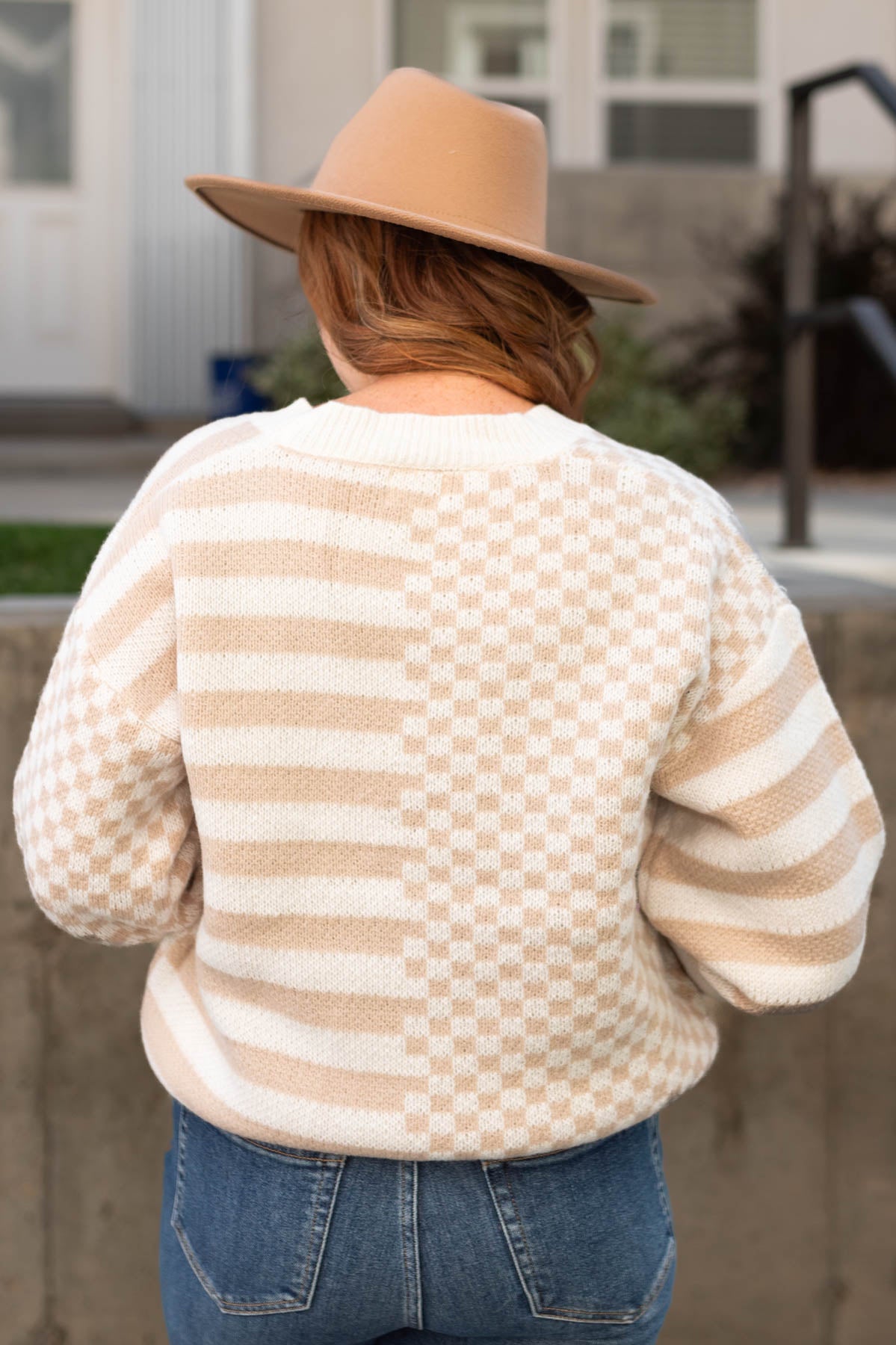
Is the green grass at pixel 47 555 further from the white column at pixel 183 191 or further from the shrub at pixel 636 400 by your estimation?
the white column at pixel 183 191

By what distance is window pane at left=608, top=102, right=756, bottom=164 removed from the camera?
371 inches

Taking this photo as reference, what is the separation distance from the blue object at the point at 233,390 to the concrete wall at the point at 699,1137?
515cm

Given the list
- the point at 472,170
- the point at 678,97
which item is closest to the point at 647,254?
the point at 678,97

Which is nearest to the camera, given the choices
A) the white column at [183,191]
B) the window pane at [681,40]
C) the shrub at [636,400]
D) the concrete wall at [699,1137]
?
the concrete wall at [699,1137]

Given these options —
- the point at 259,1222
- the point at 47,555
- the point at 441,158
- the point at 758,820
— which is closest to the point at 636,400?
the point at 47,555

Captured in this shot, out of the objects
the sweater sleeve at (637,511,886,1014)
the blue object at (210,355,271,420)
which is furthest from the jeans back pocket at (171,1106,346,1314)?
the blue object at (210,355,271,420)

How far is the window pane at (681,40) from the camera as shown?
30.8ft

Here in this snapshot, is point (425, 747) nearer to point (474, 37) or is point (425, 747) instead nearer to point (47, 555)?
point (47, 555)

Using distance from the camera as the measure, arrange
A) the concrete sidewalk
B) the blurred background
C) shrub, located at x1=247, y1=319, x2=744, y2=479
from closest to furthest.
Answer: the concrete sidewalk, the blurred background, shrub, located at x1=247, y1=319, x2=744, y2=479

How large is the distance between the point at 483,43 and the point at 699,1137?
27.2 ft

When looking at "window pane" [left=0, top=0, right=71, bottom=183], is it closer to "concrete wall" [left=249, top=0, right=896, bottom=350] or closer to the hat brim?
"concrete wall" [left=249, top=0, right=896, bottom=350]

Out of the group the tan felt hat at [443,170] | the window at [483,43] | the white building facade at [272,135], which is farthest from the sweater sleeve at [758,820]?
the window at [483,43]

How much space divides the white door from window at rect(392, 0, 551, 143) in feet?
5.93

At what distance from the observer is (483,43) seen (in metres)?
9.30
